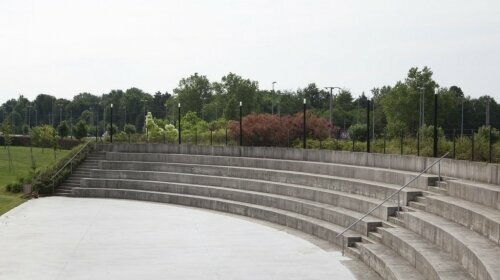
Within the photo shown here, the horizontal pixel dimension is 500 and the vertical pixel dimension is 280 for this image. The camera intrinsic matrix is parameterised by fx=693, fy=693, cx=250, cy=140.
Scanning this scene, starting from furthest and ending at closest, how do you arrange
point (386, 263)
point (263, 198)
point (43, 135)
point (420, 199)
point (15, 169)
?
1. point (43, 135)
2. point (15, 169)
3. point (263, 198)
4. point (420, 199)
5. point (386, 263)

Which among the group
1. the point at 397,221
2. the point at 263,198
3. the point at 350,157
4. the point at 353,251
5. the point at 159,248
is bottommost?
the point at 159,248

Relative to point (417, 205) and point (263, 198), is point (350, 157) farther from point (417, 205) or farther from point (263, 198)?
point (417, 205)

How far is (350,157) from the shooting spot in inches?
1112

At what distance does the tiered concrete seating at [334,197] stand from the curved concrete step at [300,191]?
0.04 metres

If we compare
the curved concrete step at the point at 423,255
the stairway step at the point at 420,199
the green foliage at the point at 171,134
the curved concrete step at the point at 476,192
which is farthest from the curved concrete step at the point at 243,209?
the green foliage at the point at 171,134

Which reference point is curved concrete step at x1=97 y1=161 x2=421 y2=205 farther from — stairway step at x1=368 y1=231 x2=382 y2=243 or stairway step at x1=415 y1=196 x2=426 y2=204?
stairway step at x1=368 y1=231 x2=382 y2=243

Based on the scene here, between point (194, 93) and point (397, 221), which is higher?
point (194, 93)

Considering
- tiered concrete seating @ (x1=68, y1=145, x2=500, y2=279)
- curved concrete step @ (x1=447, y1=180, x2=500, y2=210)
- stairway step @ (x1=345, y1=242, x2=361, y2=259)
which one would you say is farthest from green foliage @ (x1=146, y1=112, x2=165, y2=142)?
curved concrete step @ (x1=447, y1=180, x2=500, y2=210)

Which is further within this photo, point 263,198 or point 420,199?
point 263,198

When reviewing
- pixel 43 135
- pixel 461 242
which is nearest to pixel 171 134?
pixel 43 135

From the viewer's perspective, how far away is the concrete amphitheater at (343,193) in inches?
594

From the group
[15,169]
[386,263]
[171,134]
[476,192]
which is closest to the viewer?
[386,263]

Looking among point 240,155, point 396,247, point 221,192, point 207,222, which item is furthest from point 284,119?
point 396,247

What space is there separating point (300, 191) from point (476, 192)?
1068cm
